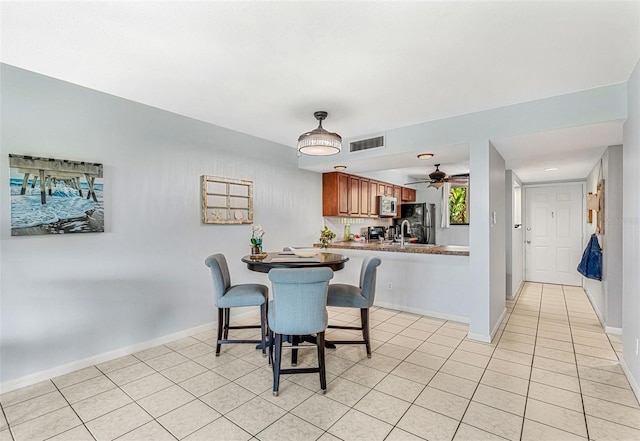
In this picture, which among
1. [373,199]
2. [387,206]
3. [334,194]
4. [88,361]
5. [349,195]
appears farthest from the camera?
[387,206]

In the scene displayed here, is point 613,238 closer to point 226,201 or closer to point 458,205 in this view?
point 458,205

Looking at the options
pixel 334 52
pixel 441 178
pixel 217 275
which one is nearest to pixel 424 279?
pixel 441 178

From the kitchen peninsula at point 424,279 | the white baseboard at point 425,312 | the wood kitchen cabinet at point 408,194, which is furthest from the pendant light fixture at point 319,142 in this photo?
the wood kitchen cabinet at point 408,194

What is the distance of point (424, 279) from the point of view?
4.23m

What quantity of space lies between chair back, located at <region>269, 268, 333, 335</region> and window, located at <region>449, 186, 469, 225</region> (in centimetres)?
614

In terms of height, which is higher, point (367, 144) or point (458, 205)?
point (367, 144)

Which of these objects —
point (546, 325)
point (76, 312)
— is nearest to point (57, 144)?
point (76, 312)

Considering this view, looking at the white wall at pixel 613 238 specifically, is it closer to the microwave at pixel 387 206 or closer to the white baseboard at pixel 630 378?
the white baseboard at pixel 630 378

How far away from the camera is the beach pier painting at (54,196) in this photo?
242cm

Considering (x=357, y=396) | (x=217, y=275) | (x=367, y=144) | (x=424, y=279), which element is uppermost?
(x=367, y=144)

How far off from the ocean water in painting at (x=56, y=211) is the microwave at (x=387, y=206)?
5.06 m

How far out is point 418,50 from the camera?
2.16 meters

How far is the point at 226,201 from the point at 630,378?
427 centimetres

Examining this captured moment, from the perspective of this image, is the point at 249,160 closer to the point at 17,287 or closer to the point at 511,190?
the point at 17,287
